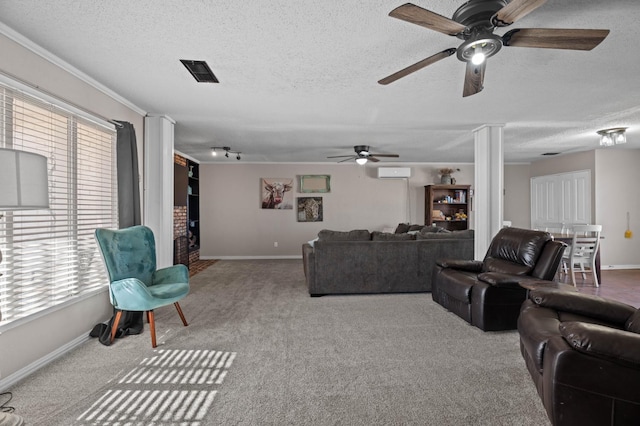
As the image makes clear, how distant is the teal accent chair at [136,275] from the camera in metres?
2.73

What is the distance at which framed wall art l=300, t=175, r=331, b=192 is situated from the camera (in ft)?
26.3

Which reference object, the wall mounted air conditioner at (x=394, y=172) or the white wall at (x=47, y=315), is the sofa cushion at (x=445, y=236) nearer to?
the wall mounted air conditioner at (x=394, y=172)

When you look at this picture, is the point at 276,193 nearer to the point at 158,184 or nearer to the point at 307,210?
the point at 307,210

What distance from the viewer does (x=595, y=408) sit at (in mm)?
1407

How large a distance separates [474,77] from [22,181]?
271 cm

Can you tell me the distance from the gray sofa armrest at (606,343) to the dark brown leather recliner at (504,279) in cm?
164

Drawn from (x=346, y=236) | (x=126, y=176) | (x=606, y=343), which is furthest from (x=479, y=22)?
(x=126, y=176)

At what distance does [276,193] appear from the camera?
797 cm

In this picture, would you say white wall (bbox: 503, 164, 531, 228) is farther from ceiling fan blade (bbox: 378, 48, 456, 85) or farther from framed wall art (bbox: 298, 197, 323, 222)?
ceiling fan blade (bbox: 378, 48, 456, 85)

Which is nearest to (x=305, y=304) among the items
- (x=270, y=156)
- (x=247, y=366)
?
(x=247, y=366)

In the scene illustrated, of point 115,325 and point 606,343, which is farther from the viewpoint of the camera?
point 115,325

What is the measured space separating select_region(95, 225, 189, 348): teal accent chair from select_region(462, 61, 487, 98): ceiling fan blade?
3.01 metres

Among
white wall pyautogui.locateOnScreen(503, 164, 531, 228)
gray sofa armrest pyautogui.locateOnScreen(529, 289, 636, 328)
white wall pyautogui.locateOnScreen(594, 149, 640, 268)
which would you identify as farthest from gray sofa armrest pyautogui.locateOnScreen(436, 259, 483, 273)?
white wall pyautogui.locateOnScreen(503, 164, 531, 228)

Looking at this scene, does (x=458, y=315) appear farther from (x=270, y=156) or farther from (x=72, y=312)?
(x=270, y=156)
